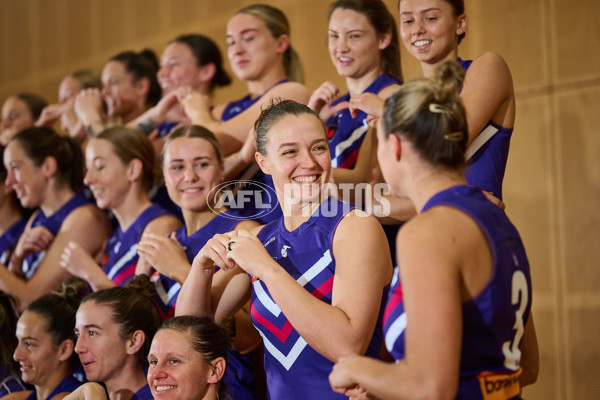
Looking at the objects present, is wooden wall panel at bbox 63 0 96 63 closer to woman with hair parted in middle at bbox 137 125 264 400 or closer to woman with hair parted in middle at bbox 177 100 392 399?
woman with hair parted in middle at bbox 137 125 264 400

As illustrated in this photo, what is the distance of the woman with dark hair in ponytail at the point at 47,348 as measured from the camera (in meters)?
2.77

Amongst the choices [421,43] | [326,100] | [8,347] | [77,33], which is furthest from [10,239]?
[77,33]

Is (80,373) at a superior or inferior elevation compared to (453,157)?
inferior

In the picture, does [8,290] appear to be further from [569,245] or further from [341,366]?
[569,245]

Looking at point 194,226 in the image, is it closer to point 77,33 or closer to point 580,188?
point 580,188

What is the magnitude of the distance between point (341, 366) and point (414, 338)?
21 cm

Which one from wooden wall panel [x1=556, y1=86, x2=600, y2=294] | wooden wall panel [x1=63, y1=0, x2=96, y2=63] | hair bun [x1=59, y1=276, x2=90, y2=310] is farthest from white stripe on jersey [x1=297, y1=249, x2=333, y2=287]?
wooden wall panel [x1=63, y1=0, x2=96, y2=63]

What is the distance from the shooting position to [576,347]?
11.3 ft

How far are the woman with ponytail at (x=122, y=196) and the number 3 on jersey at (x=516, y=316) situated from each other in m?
1.77

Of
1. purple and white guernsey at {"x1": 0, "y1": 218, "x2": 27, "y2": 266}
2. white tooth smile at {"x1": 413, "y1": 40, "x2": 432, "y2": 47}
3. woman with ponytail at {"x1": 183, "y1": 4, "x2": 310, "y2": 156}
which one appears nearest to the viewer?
white tooth smile at {"x1": 413, "y1": 40, "x2": 432, "y2": 47}

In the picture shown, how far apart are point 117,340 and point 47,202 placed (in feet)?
4.40

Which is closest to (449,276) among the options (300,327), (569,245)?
(300,327)

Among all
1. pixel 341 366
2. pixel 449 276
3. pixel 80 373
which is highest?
pixel 449 276

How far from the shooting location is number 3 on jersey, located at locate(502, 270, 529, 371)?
136 cm
